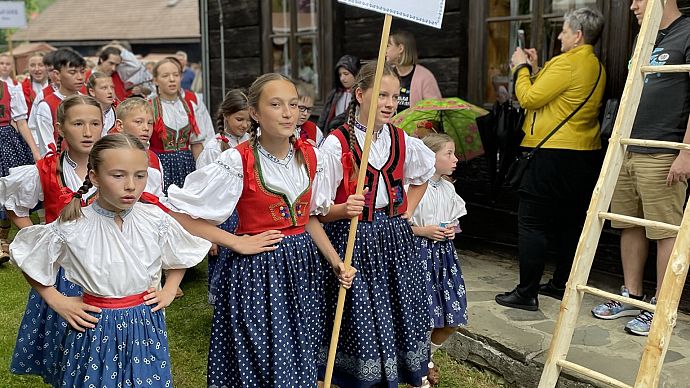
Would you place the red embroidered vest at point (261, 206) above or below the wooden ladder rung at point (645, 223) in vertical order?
above

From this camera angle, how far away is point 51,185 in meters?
3.35

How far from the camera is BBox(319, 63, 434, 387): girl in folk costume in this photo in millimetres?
3242

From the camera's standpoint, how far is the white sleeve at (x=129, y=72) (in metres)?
7.86

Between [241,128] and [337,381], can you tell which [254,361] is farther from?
[241,128]

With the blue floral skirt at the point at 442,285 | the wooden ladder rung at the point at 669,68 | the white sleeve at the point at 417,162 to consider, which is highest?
the wooden ladder rung at the point at 669,68

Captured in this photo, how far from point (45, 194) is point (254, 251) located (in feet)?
3.65

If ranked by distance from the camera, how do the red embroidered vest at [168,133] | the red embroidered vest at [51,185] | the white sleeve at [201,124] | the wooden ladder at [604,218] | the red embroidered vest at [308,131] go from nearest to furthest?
the wooden ladder at [604,218], the red embroidered vest at [51,185], the red embroidered vest at [308,131], the red embroidered vest at [168,133], the white sleeve at [201,124]

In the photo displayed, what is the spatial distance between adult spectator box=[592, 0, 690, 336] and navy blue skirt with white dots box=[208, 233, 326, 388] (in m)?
1.81

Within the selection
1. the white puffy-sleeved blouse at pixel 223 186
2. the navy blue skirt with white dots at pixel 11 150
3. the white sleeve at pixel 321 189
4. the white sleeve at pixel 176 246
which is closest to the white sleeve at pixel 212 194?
the white puffy-sleeved blouse at pixel 223 186

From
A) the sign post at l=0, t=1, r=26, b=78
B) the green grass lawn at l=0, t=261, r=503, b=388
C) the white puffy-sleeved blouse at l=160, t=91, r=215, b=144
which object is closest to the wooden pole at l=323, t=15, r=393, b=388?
the green grass lawn at l=0, t=261, r=503, b=388

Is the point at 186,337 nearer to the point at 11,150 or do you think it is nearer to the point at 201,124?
the point at 201,124

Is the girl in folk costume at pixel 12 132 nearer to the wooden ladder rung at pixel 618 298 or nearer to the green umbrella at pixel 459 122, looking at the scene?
the green umbrella at pixel 459 122

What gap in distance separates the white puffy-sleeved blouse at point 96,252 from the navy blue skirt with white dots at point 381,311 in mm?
887

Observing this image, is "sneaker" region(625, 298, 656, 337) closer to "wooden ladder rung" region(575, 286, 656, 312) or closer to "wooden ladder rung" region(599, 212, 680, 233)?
"wooden ladder rung" region(575, 286, 656, 312)
